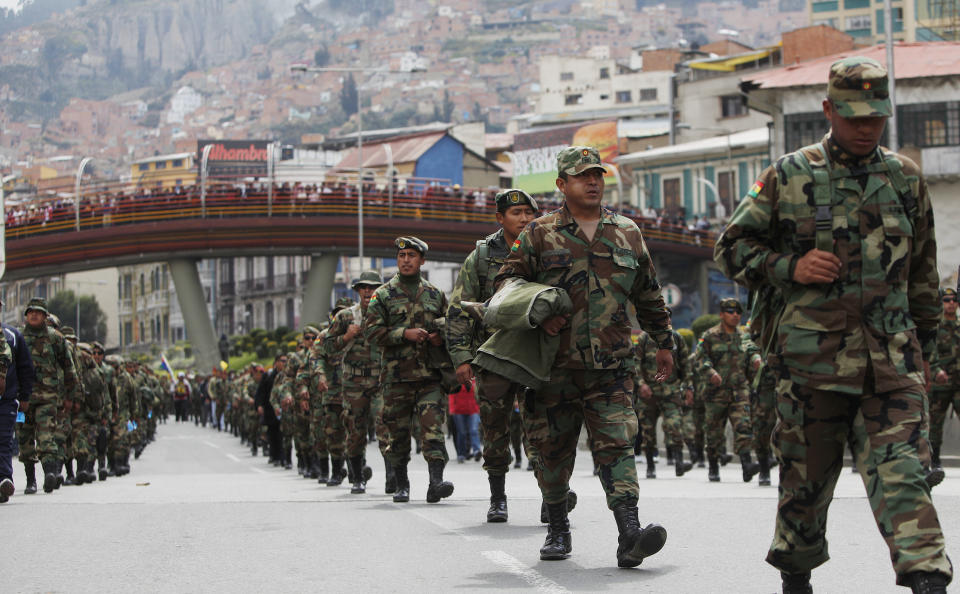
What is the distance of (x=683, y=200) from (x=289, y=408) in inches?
2482

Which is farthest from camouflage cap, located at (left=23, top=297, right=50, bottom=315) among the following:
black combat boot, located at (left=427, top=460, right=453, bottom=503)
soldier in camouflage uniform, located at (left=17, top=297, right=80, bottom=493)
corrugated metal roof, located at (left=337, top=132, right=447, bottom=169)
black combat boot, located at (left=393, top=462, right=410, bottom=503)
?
corrugated metal roof, located at (left=337, top=132, right=447, bottom=169)

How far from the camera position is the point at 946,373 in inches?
595

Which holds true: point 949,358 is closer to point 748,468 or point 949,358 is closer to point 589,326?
point 748,468

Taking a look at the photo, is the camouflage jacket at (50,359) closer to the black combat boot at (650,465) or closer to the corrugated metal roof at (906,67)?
the black combat boot at (650,465)

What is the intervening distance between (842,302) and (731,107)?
3384 inches

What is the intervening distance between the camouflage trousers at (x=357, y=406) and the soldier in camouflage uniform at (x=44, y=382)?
3.30m

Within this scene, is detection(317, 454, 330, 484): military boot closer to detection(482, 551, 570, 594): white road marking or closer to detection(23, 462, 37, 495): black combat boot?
detection(23, 462, 37, 495): black combat boot

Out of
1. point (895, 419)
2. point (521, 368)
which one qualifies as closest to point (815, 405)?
point (895, 419)

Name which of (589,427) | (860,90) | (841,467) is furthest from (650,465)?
(860,90)

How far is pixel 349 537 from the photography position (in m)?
10.2

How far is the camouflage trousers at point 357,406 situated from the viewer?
14914mm

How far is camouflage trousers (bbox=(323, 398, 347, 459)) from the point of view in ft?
54.5

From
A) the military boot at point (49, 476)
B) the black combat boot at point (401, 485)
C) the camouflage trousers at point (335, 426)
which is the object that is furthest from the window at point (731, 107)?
the black combat boot at point (401, 485)

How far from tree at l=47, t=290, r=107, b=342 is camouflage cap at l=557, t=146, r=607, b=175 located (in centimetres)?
12766
